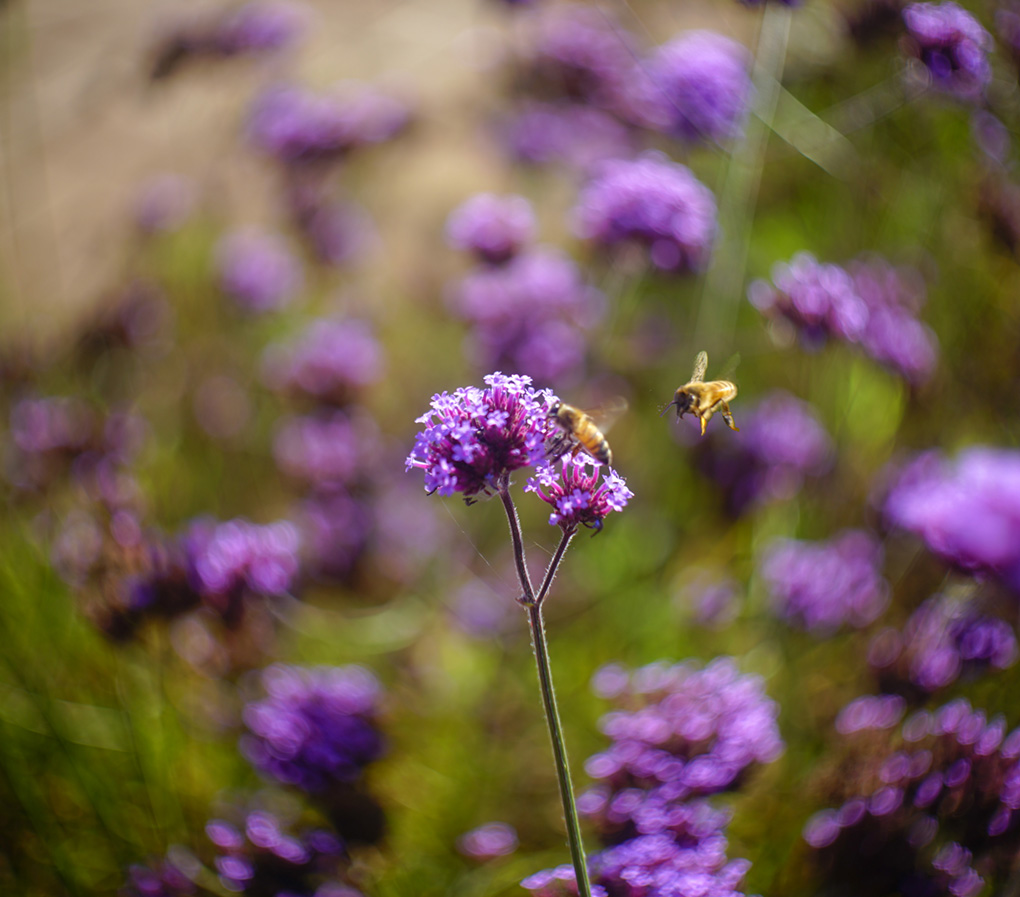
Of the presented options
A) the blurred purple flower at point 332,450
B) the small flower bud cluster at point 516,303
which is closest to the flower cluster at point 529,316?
the small flower bud cluster at point 516,303

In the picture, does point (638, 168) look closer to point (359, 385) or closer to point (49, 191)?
point (359, 385)

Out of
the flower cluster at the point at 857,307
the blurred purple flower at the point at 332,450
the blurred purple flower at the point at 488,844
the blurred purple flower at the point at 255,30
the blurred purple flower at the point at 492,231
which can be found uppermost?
the blurred purple flower at the point at 255,30

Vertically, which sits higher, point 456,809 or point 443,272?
point 443,272

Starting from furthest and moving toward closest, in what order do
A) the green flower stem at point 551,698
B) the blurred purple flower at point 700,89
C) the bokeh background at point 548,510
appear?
the blurred purple flower at point 700,89 < the bokeh background at point 548,510 < the green flower stem at point 551,698

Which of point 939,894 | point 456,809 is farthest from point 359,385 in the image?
point 939,894

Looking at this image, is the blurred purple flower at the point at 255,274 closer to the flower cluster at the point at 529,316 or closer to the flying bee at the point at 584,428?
the flower cluster at the point at 529,316

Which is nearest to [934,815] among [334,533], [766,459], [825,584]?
[825,584]

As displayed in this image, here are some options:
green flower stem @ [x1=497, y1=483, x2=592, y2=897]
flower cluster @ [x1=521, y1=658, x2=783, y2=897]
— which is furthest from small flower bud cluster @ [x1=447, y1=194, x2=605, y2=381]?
green flower stem @ [x1=497, y1=483, x2=592, y2=897]

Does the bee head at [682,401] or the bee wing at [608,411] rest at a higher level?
the bee head at [682,401]
